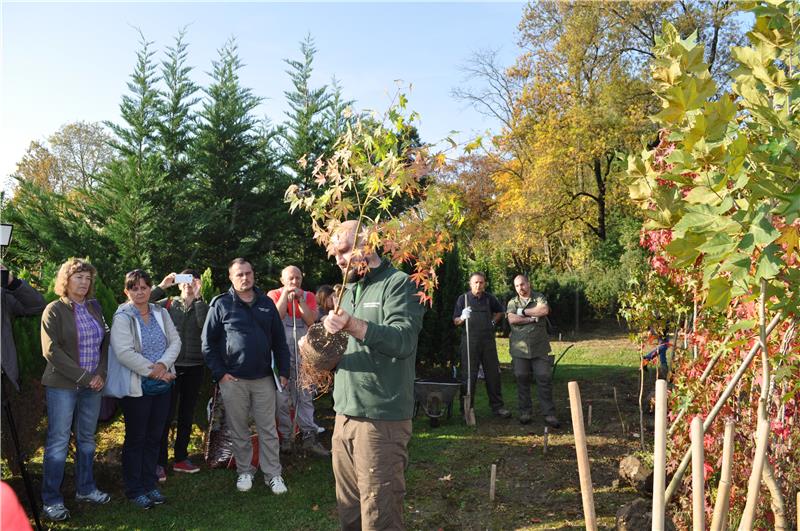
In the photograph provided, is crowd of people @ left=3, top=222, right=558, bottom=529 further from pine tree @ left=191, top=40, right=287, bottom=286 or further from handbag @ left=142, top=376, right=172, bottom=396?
pine tree @ left=191, top=40, right=287, bottom=286

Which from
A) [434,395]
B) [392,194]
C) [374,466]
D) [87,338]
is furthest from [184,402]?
[392,194]

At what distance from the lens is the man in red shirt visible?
6074 mm

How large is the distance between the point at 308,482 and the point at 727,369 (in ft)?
12.3

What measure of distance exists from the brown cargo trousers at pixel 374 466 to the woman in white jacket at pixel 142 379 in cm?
253

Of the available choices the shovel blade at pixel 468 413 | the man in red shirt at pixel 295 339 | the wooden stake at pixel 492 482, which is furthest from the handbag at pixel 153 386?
the shovel blade at pixel 468 413

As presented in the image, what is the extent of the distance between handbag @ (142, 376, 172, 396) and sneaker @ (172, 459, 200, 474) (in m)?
1.16

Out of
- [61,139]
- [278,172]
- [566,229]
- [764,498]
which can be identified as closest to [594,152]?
[566,229]

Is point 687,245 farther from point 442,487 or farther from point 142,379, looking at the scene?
A: point 142,379

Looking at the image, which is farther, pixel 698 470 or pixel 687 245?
pixel 687 245

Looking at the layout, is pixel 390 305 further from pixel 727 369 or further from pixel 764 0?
pixel 727 369

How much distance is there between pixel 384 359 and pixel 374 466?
547 mm

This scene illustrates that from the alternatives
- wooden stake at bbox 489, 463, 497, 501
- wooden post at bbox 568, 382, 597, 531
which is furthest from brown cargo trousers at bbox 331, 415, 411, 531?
wooden stake at bbox 489, 463, 497, 501

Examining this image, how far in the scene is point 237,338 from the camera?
558 cm

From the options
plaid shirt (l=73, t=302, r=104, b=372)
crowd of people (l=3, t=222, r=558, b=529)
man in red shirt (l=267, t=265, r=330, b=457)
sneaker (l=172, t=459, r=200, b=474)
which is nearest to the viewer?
crowd of people (l=3, t=222, r=558, b=529)
